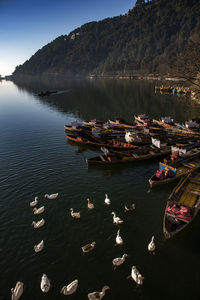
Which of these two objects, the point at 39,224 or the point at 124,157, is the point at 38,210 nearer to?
the point at 39,224

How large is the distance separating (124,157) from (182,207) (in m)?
13.9

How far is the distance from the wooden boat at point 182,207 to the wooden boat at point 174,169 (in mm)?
1638

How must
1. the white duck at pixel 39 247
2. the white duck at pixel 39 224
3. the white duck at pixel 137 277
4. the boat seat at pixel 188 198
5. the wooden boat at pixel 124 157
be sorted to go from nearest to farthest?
the white duck at pixel 137 277
the white duck at pixel 39 247
the white duck at pixel 39 224
the boat seat at pixel 188 198
the wooden boat at pixel 124 157

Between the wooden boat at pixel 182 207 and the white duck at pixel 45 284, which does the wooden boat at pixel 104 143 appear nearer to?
the wooden boat at pixel 182 207

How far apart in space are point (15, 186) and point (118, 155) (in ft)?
51.5

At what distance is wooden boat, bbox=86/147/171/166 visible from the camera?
28875mm

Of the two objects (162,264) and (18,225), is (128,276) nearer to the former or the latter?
(162,264)

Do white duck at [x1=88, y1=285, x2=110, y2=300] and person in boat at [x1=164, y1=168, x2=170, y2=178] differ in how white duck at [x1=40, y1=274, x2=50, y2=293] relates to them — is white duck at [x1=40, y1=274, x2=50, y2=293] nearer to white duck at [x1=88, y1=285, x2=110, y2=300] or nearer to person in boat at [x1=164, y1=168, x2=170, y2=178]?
white duck at [x1=88, y1=285, x2=110, y2=300]

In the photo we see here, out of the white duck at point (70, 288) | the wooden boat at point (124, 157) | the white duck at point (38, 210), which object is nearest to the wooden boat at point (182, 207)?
the white duck at point (70, 288)

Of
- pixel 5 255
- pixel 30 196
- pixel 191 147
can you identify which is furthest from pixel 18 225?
pixel 191 147

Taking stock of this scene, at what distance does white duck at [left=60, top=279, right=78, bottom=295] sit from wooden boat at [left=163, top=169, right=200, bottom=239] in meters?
8.08

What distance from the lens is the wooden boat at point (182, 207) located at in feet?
51.9

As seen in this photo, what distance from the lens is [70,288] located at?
11594mm

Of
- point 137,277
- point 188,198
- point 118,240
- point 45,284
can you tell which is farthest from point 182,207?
point 45,284
